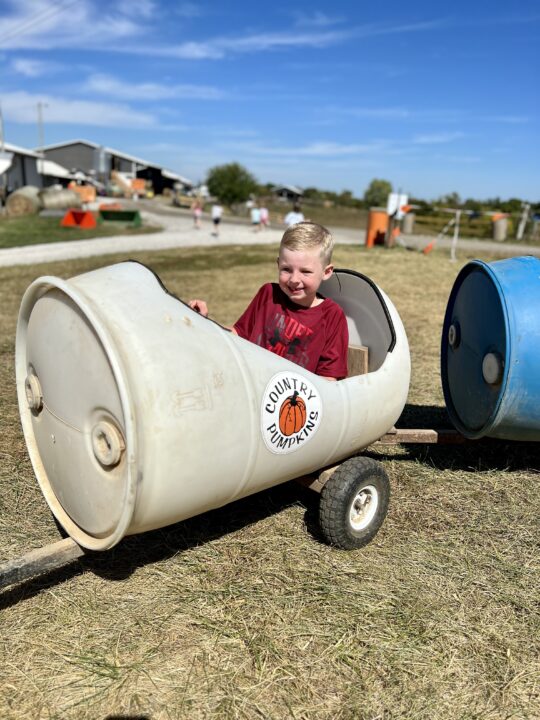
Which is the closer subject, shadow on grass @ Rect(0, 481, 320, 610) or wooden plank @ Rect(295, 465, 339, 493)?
shadow on grass @ Rect(0, 481, 320, 610)

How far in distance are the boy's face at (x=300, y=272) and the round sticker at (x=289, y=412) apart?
0.61 metres

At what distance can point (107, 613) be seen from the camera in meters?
2.54

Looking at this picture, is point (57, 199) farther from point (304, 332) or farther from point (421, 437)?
point (304, 332)

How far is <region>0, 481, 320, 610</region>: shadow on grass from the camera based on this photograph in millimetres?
2760

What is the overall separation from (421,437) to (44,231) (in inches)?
878

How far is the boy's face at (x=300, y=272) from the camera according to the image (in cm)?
297

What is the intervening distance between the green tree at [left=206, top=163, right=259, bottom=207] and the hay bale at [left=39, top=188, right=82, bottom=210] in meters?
35.0

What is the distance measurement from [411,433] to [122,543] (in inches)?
74.9

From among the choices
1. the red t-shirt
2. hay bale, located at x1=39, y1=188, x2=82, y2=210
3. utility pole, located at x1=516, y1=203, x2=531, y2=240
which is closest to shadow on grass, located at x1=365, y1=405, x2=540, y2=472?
the red t-shirt

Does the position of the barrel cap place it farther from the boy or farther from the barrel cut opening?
the barrel cut opening

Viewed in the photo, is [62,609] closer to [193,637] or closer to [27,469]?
[193,637]

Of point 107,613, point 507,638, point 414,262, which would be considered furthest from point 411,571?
point 414,262

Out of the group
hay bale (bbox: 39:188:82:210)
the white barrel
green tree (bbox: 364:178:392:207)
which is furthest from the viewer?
green tree (bbox: 364:178:392:207)

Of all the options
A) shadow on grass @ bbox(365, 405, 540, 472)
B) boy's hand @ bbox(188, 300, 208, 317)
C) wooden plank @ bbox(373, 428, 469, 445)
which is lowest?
shadow on grass @ bbox(365, 405, 540, 472)
